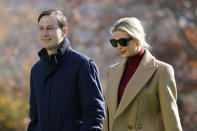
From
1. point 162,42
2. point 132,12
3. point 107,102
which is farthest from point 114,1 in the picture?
point 107,102

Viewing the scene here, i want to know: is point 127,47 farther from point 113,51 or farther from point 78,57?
point 113,51

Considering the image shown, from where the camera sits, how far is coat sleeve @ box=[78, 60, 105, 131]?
478 centimetres

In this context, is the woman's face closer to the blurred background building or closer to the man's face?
the man's face

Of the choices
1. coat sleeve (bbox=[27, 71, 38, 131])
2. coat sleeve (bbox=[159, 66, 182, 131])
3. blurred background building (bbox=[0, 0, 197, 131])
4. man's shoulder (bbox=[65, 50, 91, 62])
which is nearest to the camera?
coat sleeve (bbox=[159, 66, 182, 131])

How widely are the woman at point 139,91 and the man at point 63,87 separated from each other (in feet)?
0.52

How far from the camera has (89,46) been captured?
70.7ft

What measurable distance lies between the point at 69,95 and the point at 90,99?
7.0 inches

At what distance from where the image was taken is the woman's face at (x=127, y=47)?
484cm

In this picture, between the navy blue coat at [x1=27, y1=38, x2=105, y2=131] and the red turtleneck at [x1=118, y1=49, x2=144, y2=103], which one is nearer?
the navy blue coat at [x1=27, y1=38, x2=105, y2=131]

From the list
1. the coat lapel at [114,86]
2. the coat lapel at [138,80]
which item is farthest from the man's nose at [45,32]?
the coat lapel at [138,80]

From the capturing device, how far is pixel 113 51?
21953mm

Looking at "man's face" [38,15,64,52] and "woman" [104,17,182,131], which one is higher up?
"man's face" [38,15,64,52]

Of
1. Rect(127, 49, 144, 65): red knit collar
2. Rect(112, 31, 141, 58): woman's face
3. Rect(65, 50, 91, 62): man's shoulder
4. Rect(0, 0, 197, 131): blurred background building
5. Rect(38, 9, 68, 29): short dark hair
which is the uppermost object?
Rect(38, 9, 68, 29): short dark hair

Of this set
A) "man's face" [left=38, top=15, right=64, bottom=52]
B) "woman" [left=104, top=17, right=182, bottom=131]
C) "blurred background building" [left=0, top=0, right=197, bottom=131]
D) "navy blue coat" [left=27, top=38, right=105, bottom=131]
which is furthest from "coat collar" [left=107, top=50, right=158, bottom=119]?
"blurred background building" [left=0, top=0, right=197, bottom=131]
